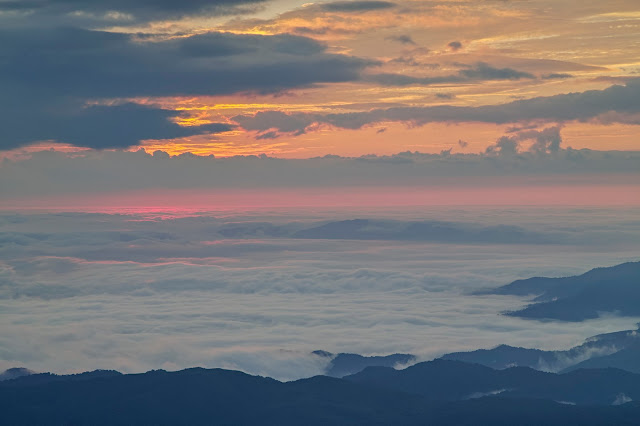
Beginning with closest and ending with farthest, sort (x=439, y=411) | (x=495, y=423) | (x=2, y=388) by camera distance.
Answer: (x=495, y=423)
(x=439, y=411)
(x=2, y=388)

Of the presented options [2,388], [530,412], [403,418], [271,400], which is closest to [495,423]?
[530,412]

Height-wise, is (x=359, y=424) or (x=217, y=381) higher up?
(x=217, y=381)

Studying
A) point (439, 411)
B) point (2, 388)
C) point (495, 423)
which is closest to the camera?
point (495, 423)

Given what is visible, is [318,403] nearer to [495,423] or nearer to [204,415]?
[204,415]

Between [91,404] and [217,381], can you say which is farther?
[217,381]

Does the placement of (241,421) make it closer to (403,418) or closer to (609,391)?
(403,418)

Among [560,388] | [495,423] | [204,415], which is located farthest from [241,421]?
[560,388]
